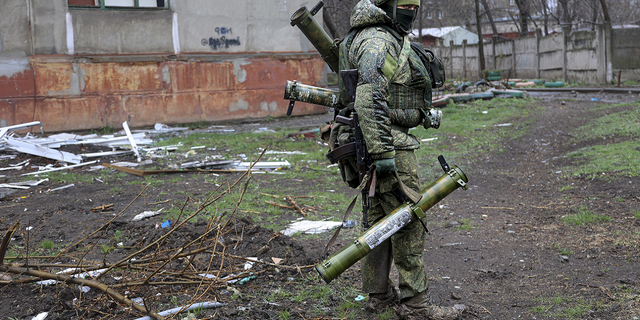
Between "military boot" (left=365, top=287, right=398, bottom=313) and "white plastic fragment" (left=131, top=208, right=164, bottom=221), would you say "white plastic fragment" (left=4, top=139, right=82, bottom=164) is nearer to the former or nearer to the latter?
"white plastic fragment" (left=131, top=208, right=164, bottom=221)

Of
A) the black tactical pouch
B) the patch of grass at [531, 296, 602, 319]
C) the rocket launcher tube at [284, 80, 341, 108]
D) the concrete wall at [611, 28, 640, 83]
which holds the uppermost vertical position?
the concrete wall at [611, 28, 640, 83]

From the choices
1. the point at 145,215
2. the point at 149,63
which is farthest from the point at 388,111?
the point at 149,63

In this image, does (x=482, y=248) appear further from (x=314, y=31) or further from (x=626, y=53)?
(x=626, y=53)

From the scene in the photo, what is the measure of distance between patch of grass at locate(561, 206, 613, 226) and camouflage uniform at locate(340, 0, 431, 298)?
95.3 inches

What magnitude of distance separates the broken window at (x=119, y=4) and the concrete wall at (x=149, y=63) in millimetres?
146

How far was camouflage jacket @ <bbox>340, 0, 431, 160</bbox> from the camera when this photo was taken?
289 cm

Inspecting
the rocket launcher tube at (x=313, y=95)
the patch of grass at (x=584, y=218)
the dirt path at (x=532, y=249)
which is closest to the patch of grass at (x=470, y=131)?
the dirt path at (x=532, y=249)

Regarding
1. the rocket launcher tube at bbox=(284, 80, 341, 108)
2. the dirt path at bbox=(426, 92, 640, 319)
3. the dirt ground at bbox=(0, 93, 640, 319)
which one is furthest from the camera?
the rocket launcher tube at bbox=(284, 80, 341, 108)

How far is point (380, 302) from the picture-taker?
3311mm

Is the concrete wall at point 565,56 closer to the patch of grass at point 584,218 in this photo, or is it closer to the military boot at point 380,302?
the patch of grass at point 584,218

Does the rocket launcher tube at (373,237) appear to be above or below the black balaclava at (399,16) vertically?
below

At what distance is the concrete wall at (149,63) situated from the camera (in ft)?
38.3

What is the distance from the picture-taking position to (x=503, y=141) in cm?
977

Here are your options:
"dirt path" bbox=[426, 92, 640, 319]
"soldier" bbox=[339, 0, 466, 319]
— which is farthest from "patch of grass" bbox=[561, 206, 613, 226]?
"soldier" bbox=[339, 0, 466, 319]
